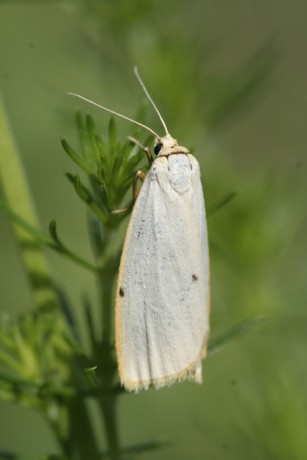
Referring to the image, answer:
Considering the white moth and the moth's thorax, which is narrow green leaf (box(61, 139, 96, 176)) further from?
the moth's thorax

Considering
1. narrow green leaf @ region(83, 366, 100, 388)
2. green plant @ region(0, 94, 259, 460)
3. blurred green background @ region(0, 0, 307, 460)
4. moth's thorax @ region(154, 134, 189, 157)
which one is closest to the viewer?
narrow green leaf @ region(83, 366, 100, 388)

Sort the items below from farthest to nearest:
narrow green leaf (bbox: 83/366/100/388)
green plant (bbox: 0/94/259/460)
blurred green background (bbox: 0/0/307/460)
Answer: blurred green background (bbox: 0/0/307/460)
green plant (bbox: 0/94/259/460)
narrow green leaf (bbox: 83/366/100/388)

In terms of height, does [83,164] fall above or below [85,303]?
above

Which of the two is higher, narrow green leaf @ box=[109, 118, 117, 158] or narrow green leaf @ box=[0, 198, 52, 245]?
narrow green leaf @ box=[109, 118, 117, 158]

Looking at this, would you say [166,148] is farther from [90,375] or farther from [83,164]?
[90,375]

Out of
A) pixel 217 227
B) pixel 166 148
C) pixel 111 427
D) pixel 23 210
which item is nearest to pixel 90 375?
pixel 111 427

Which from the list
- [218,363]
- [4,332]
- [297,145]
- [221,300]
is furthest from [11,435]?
[297,145]

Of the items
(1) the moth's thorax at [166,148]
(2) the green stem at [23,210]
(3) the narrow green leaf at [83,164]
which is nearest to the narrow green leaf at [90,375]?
(2) the green stem at [23,210]

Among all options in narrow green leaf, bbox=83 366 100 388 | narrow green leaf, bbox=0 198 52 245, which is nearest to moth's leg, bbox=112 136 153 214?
narrow green leaf, bbox=0 198 52 245

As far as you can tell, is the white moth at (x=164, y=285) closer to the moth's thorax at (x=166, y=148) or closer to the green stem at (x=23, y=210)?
the moth's thorax at (x=166, y=148)

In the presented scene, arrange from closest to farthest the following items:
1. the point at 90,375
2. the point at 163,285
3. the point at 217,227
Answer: the point at 90,375 → the point at 163,285 → the point at 217,227
